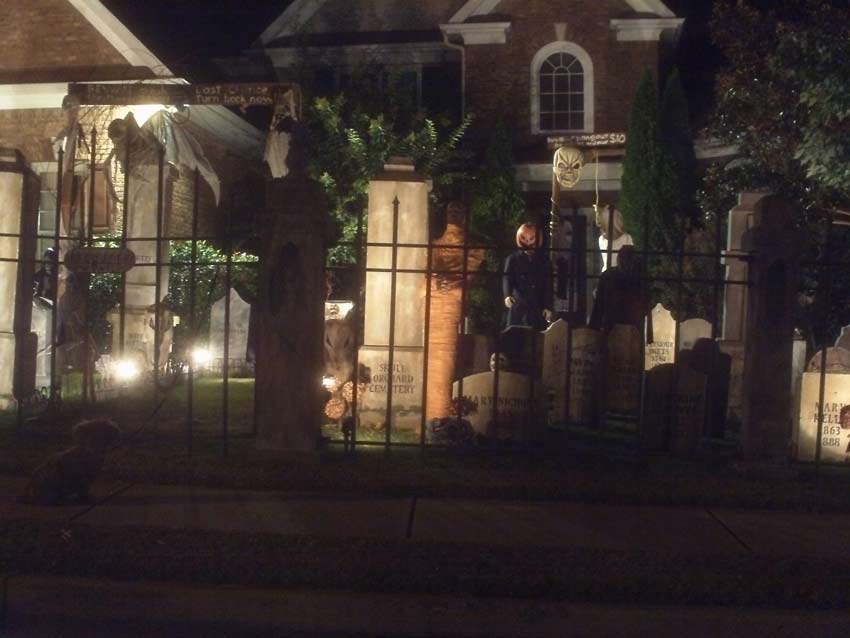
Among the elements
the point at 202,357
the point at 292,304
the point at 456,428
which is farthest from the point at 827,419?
the point at 202,357

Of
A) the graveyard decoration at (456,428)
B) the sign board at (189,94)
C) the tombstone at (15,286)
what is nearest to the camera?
the graveyard decoration at (456,428)

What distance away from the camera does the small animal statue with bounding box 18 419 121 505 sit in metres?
7.22

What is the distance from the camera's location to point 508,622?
5586 mm

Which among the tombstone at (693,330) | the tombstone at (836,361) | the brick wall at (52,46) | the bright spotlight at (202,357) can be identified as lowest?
the bright spotlight at (202,357)

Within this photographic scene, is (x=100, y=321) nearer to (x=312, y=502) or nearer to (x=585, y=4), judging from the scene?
(x=312, y=502)

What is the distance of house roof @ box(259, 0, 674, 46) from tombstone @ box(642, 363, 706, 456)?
13.1 metres

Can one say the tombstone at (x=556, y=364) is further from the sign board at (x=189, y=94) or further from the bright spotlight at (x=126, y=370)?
the sign board at (x=189, y=94)

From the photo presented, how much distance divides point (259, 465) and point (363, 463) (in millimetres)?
769

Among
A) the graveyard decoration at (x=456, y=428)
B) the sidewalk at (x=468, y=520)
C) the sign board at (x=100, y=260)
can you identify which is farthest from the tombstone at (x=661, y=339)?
the sign board at (x=100, y=260)

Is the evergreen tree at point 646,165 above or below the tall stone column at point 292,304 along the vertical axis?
above

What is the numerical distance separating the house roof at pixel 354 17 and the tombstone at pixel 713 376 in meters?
12.1

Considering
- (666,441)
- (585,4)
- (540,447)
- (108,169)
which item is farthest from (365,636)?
(585,4)

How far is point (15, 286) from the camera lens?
1051 cm

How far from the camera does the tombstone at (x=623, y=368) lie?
10.8 metres
